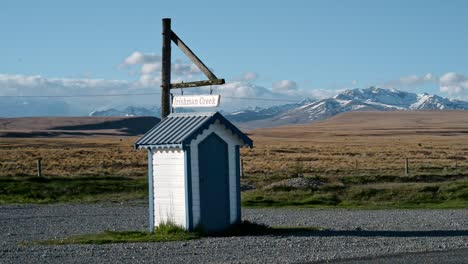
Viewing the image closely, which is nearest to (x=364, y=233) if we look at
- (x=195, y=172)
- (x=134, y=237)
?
(x=195, y=172)

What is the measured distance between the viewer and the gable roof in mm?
19156

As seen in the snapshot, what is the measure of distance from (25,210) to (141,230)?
8925 millimetres

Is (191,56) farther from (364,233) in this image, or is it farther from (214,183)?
(364,233)

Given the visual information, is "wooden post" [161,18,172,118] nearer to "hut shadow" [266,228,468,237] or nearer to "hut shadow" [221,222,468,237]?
"hut shadow" [221,222,468,237]

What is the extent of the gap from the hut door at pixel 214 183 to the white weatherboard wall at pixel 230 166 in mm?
97

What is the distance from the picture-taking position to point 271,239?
18.3m

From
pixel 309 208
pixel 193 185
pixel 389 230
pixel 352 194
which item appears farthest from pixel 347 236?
pixel 352 194

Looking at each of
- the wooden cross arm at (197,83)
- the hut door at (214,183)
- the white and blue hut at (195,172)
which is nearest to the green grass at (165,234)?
the white and blue hut at (195,172)

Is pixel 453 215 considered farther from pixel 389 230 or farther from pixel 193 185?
pixel 193 185

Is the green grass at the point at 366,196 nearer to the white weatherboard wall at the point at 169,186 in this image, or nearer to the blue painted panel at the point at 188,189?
the white weatherboard wall at the point at 169,186

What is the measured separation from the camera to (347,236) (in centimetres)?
1895

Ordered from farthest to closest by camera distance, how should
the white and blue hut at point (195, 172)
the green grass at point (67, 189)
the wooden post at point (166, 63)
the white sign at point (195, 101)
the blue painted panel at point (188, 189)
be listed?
the green grass at point (67, 189) < the wooden post at point (166, 63) < the white sign at point (195, 101) < the white and blue hut at point (195, 172) < the blue painted panel at point (188, 189)

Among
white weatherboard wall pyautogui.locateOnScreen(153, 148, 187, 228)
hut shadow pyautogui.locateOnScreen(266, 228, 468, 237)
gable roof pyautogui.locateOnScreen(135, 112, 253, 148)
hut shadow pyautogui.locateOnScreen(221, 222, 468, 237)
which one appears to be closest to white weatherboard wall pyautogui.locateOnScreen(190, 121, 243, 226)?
gable roof pyautogui.locateOnScreen(135, 112, 253, 148)

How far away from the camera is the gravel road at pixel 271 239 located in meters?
15.5
